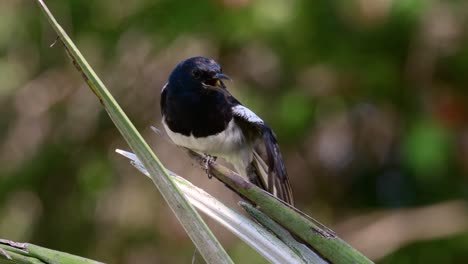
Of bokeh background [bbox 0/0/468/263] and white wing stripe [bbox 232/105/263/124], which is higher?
white wing stripe [bbox 232/105/263/124]

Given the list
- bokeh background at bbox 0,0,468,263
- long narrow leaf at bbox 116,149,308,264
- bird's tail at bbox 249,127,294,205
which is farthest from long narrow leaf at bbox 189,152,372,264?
bokeh background at bbox 0,0,468,263

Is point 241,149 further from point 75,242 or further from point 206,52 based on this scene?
point 75,242

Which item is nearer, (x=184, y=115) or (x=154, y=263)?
(x=184, y=115)

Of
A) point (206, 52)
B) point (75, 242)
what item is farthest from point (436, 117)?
point (75, 242)

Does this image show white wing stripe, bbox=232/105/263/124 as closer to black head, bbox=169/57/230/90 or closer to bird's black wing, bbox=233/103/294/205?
bird's black wing, bbox=233/103/294/205

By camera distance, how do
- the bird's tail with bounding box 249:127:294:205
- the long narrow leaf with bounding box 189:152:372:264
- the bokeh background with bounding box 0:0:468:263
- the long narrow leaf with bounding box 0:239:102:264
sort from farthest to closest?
1. the bokeh background with bounding box 0:0:468:263
2. the bird's tail with bounding box 249:127:294:205
3. the long narrow leaf with bounding box 189:152:372:264
4. the long narrow leaf with bounding box 0:239:102:264

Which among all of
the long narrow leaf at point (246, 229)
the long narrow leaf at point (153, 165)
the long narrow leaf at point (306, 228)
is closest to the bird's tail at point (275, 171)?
the long narrow leaf at point (246, 229)

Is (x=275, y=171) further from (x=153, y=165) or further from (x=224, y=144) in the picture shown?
(x=153, y=165)
